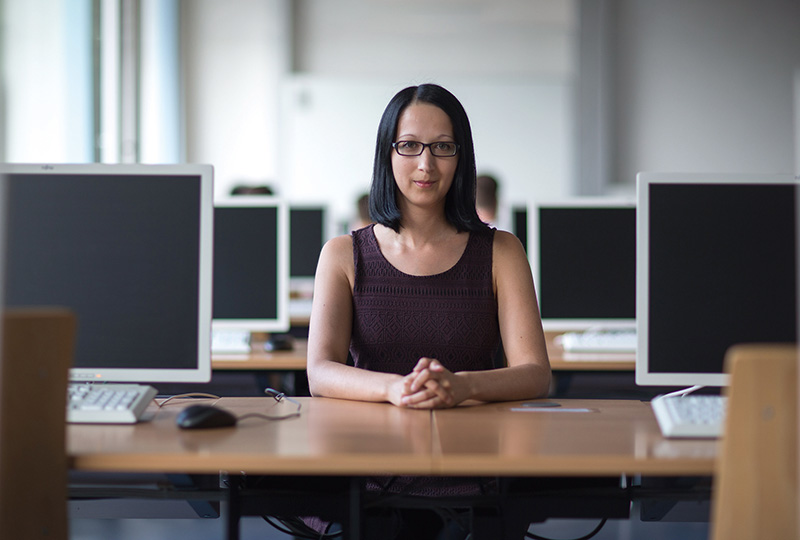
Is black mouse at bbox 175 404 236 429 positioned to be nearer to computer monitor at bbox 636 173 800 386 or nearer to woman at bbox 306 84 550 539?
woman at bbox 306 84 550 539

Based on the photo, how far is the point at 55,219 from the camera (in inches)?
60.7

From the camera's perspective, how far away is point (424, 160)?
1803 millimetres

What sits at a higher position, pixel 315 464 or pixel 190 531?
pixel 315 464

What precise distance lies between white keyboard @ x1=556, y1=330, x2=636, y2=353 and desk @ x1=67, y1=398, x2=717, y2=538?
139 cm

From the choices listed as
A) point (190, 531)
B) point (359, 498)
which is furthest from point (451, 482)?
point (190, 531)

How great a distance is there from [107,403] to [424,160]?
0.81 metres

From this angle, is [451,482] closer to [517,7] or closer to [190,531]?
[190,531]

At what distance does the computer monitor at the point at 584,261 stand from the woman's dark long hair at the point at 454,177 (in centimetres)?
99

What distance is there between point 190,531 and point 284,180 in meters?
4.42

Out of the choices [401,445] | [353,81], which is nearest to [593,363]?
[401,445]

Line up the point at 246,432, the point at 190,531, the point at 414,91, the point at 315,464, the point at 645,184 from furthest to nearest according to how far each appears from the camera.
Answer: the point at 190,531 < the point at 414,91 < the point at 645,184 < the point at 246,432 < the point at 315,464

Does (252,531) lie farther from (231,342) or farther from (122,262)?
(122,262)

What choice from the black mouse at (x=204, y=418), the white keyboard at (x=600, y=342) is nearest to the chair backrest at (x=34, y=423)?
the black mouse at (x=204, y=418)

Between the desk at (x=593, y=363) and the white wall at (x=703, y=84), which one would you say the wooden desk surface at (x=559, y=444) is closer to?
the desk at (x=593, y=363)
